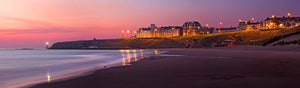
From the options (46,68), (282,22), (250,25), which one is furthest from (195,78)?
(250,25)

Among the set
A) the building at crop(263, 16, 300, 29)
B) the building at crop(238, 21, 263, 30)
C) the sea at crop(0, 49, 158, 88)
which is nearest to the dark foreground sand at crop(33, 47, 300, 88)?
the sea at crop(0, 49, 158, 88)

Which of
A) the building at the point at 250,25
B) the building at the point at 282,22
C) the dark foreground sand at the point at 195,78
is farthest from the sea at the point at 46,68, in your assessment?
the building at the point at 250,25

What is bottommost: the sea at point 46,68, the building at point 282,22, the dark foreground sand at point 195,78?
the sea at point 46,68

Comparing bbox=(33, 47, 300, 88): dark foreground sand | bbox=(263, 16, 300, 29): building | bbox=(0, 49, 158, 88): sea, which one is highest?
bbox=(263, 16, 300, 29): building

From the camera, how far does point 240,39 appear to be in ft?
363

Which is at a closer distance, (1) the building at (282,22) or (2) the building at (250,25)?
(1) the building at (282,22)

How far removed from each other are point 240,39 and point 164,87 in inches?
4429

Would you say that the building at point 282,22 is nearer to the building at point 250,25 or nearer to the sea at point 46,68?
the building at point 250,25

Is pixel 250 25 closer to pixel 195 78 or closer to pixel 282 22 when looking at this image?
pixel 282 22

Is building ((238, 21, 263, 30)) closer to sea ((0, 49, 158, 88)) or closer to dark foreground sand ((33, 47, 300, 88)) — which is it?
sea ((0, 49, 158, 88))

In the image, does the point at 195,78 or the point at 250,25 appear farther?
the point at 250,25

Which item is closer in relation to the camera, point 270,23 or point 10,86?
point 10,86

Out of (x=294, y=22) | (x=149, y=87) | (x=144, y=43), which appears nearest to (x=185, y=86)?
(x=149, y=87)

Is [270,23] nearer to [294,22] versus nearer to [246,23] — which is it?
[294,22]
